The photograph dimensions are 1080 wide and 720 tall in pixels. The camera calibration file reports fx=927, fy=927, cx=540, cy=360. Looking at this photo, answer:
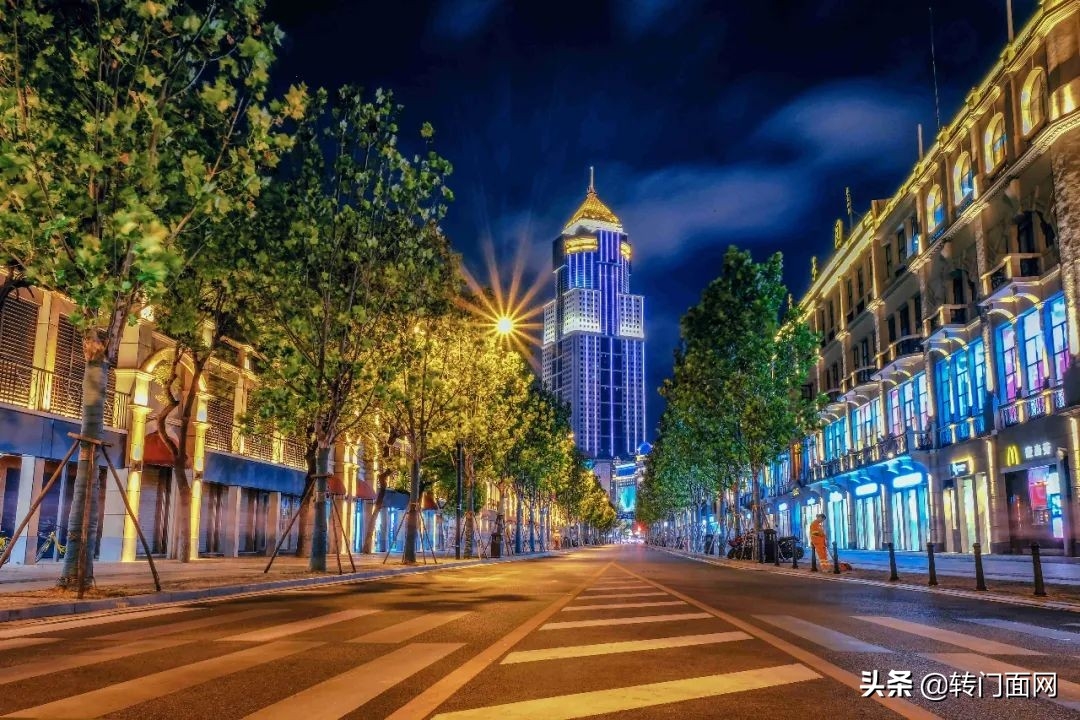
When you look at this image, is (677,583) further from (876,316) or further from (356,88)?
(876,316)

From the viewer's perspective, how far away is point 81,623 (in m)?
11.2

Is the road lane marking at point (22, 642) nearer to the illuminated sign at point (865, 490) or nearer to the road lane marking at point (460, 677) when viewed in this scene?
the road lane marking at point (460, 677)

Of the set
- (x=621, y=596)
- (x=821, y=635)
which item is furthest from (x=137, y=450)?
(x=821, y=635)

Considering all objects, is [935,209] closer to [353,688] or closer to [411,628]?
[411,628]

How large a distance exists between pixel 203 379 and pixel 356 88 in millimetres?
13755

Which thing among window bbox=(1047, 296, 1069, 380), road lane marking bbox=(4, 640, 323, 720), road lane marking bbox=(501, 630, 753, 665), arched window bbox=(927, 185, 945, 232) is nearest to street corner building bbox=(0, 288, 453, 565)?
road lane marking bbox=(4, 640, 323, 720)

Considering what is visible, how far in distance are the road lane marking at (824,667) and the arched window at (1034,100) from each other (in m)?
23.0

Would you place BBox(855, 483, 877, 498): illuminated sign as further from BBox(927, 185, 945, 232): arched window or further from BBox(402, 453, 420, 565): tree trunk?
BBox(402, 453, 420, 565): tree trunk

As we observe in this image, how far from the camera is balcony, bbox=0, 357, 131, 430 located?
23.6 metres

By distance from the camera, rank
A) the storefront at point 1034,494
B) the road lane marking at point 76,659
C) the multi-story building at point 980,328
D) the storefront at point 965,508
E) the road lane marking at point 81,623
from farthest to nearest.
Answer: the storefront at point 965,508
the storefront at point 1034,494
the multi-story building at point 980,328
the road lane marking at point 81,623
the road lane marking at point 76,659

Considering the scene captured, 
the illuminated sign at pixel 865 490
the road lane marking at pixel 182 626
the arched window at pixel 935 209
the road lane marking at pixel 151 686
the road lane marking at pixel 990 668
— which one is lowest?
the road lane marking at pixel 182 626

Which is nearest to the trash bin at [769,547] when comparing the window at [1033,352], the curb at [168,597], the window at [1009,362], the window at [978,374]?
the window at [978,374]

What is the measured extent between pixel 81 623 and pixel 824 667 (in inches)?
344

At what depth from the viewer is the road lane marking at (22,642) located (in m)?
8.71
